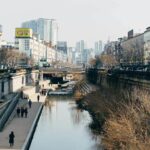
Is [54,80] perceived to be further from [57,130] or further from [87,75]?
[57,130]

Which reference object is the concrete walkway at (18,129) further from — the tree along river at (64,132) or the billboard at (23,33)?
the billboard at (23,33)

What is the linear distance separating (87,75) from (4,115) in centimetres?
7962

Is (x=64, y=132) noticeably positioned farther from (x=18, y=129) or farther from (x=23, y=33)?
(x=23, y=33)

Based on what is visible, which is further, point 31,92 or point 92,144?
point 31,92

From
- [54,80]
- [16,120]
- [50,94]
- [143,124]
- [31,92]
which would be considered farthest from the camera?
[54,80]

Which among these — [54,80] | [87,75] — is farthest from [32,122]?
[54,80]

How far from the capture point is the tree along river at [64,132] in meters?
34.3

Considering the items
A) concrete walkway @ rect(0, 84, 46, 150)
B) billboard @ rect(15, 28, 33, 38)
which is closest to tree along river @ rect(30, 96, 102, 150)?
concrete walkway @ rect(0, 84, 46, 150)

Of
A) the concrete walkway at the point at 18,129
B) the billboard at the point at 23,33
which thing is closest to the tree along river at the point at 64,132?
the concrete walkway at the point at 18,129

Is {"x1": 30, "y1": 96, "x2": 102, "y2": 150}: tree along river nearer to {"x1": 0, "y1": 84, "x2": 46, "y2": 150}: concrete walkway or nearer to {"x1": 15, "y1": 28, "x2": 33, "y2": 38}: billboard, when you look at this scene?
{"x1": 0, "y1": 84, "x2": 46, "y2": 150}: concrete walkway

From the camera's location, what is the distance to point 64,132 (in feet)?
134

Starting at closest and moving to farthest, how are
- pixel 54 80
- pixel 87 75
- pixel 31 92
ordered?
pixel 31 92, pixel 87 75, pixel 54 80

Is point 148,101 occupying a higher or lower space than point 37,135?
higher

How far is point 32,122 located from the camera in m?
40.4
